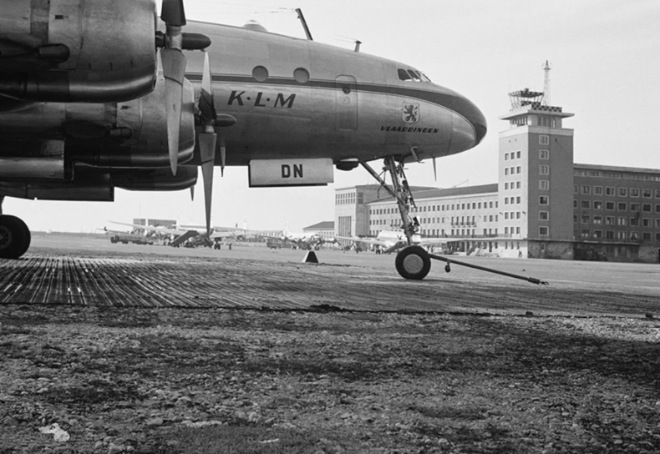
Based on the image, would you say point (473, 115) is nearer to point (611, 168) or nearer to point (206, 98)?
point (206, 98)

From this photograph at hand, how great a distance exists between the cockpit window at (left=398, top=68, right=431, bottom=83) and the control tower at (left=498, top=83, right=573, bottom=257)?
132m

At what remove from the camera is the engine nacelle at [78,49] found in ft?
25.6

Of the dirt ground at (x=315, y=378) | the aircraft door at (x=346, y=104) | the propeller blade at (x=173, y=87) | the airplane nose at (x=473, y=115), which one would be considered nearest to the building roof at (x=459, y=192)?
the airplane nose at (x=473, y=115)

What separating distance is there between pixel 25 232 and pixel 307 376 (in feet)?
57.9

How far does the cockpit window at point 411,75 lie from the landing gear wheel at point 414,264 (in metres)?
4.83

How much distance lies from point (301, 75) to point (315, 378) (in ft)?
46.2

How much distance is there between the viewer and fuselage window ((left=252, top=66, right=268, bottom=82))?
17656 mm

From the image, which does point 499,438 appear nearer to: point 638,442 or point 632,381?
point 638,442

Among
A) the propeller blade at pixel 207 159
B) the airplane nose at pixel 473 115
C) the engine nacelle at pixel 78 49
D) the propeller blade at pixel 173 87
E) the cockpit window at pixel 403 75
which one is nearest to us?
the engine nacelle at pixel 78 49

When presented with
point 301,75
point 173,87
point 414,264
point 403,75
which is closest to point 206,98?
point 301,75

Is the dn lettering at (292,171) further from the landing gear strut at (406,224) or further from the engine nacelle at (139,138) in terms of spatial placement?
the engine nacelle at (139,138)

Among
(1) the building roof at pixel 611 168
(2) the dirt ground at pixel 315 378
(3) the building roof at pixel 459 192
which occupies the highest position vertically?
(1) the building roof at pixel 611 168

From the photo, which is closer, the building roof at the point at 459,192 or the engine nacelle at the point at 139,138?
the engine nacelle at the point at 139,138

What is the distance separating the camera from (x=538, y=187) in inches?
5960
